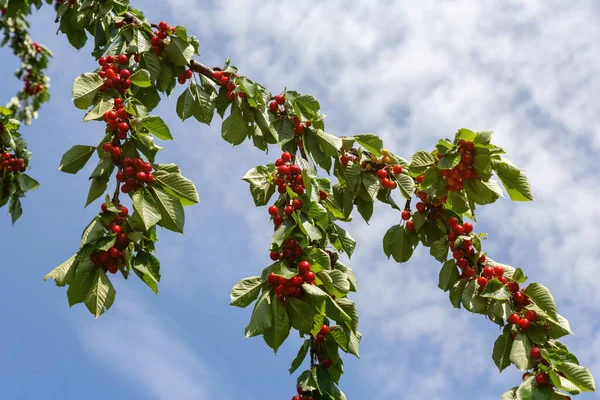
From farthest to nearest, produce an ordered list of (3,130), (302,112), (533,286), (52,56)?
1. (52,56)
2. (3,130)
3. (302,112)
4. (533,286)

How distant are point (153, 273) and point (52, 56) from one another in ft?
27.4

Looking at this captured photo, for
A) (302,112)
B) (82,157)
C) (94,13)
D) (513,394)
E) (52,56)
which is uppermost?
(52,56)

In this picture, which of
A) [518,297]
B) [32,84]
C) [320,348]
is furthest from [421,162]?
[32,84]

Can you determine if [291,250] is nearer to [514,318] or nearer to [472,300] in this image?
[472,300]

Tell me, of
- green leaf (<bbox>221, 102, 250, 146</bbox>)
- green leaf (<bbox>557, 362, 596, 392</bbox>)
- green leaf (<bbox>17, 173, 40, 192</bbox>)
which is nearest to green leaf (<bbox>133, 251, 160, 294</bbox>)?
green leaf (<bbox>221, 102, 250, 146</bbox>)

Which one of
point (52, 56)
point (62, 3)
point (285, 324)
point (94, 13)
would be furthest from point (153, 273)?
point (52, 56)

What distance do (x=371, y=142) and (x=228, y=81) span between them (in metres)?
1.08

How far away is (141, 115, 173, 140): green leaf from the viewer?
319cm

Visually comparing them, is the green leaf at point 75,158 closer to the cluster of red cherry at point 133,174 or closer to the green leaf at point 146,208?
the cluster of red cherry at point 133,174

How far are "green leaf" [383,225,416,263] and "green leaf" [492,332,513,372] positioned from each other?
812 mm

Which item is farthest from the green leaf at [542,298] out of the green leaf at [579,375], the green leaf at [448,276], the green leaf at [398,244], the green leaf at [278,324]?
the green leaf at [278,324]

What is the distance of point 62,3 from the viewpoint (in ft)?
15.3

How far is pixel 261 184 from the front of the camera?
3289mm

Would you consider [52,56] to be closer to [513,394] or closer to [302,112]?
[302,112]
